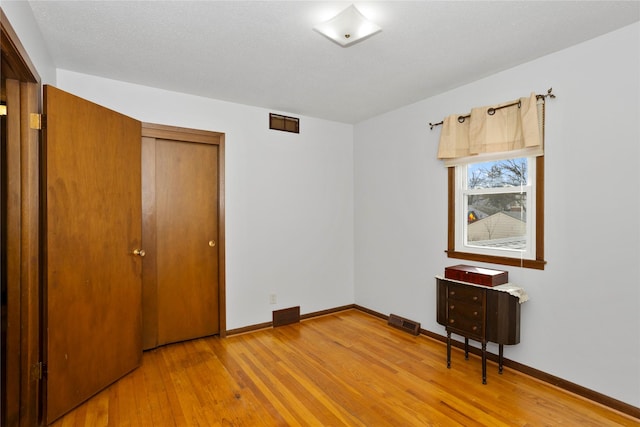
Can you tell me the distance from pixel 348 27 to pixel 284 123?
203 centimetres

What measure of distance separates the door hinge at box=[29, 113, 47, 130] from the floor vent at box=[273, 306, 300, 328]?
2.75 metres

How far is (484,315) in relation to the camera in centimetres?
259

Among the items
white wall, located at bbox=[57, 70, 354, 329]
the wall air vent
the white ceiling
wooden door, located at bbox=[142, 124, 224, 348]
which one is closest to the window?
the white ceiling

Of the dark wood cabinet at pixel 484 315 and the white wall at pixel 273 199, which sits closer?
the dark wood cabinet at pixel 484 315

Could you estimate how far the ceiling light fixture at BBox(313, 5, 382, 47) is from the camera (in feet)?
6.24

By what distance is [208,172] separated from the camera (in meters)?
3.48

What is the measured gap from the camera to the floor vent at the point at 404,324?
353 cm

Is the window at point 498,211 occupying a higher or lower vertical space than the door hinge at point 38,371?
higher

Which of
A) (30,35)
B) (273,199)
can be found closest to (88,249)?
(30,35)

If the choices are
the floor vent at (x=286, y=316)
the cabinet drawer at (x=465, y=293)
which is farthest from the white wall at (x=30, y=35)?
the cabinet drawer at (x=465, y=293)

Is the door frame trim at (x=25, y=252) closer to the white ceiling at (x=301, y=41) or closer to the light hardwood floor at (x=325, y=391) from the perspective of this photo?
the light hardwood floor at (x=325, y=391)

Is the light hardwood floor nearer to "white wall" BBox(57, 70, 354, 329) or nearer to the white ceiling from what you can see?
"white wall" BBox(57, 70, 354, 329)

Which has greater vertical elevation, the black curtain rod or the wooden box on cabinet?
the black curtain rod

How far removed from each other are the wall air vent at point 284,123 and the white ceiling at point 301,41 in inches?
23.0
